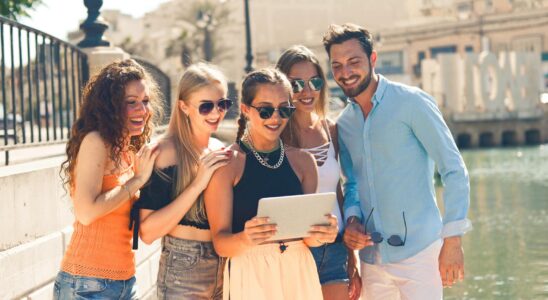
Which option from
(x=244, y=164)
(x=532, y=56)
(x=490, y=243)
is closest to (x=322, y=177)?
(x=244, y=164)

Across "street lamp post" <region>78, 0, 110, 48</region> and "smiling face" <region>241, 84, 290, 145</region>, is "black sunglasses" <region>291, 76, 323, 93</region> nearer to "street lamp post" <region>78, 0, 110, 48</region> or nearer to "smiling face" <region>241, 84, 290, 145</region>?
"smiling face" <region>241, 84, 290, 145</region>

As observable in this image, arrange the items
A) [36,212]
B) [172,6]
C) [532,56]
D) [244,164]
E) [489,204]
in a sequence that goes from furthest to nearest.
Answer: [172,6]
[532,56]
[489,204]
[36,212]
[244,164]

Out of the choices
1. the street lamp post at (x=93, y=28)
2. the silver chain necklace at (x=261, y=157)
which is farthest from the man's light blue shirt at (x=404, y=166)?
the street lamp post at (x=93, y=28)

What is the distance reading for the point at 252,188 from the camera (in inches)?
157

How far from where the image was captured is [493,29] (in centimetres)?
6762

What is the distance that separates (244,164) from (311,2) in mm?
78389

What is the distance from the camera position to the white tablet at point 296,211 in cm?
366

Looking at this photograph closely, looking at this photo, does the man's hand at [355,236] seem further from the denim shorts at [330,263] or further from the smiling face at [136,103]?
the smiling face at [136,103]

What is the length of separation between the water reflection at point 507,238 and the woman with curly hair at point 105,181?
8942mm

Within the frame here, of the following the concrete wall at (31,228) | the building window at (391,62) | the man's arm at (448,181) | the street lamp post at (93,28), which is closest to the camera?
the man's arm at (448,181)

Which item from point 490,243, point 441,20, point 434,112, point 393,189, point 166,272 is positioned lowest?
point 490,243

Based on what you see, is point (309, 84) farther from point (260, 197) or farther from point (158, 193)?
point (158, 193)

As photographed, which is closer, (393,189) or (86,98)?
(86,98)

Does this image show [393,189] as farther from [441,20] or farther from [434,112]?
[441,20]
